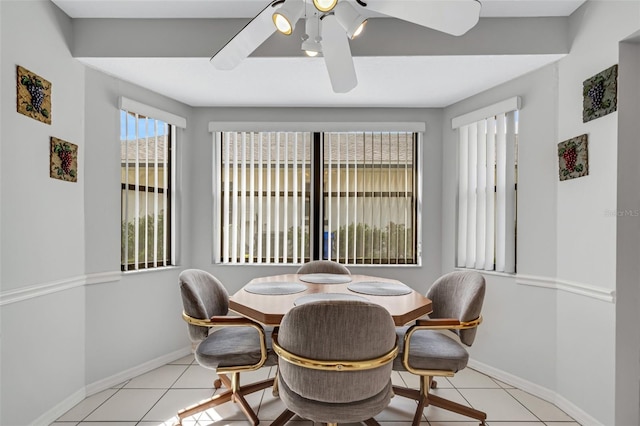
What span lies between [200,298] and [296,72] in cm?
171

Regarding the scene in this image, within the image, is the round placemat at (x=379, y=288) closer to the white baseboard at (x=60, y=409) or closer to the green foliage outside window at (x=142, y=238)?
the green foliage outside window at (x=142, y=238)

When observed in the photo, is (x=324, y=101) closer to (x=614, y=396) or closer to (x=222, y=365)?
(x=222, y=365)

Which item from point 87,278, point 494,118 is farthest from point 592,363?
point 87,278

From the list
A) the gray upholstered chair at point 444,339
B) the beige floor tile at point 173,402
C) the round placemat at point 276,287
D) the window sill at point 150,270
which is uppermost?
the round placemat at point 276,287

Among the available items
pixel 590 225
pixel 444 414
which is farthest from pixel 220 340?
pixel 590 225

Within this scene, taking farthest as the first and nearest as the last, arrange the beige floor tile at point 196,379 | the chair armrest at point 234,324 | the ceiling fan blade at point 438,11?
the beige floor tile at point 196,379 < the chair armrest at point 234,324 < the ceiling fan blade at point 438,11

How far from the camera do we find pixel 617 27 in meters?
1.86

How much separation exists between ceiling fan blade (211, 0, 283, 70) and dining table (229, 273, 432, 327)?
1.26 m

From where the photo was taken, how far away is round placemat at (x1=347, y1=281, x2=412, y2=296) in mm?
2035

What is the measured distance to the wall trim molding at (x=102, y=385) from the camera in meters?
2.03

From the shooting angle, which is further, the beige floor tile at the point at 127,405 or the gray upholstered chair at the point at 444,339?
the beige floor tile at the point at 127,405

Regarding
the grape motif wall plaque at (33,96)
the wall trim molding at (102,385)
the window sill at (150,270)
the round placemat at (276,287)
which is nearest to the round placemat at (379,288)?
the round placemat at (276,287)

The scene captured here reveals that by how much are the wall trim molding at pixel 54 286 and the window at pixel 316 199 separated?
1.06 meters

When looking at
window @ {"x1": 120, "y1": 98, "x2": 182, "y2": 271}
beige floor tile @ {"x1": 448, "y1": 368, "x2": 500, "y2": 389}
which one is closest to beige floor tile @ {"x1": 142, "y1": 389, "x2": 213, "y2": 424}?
window @ {"x1": 120, "y1": 98, "x2": 182, "y2": 271}
